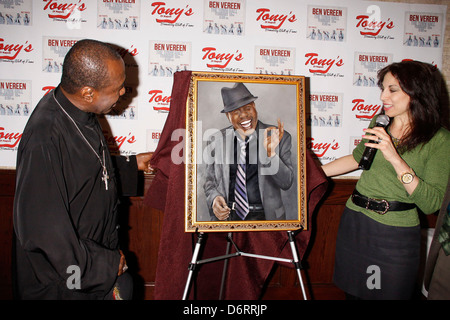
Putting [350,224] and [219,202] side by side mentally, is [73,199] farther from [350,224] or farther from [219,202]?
[350,224]

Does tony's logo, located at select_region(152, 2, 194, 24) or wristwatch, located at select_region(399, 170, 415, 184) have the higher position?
tony's logo, located at select_region(152, 2, 194, 24)

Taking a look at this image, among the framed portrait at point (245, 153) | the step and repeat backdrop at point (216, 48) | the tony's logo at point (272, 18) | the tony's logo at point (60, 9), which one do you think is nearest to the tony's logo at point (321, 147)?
the step and repeat backdrop at point (216, 48)

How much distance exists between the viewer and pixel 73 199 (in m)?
1.46

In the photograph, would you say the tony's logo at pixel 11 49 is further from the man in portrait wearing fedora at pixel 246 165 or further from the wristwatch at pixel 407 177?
the wristwatch at pixel 407 177

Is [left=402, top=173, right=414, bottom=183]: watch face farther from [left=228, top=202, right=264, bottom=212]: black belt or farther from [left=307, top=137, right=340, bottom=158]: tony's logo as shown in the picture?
[left=307, top=137, right=340, bottom=158]: tony's logo

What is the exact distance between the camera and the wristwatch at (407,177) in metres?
1.62

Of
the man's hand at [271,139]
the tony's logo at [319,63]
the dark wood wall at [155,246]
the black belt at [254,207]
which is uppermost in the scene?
the tony's logo at [319,63]

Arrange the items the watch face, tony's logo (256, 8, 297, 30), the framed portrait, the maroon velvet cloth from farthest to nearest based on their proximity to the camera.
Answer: tony's logo (256, 8, 297, 30), the maroon velvet cloth, the framed portrait, the watch face

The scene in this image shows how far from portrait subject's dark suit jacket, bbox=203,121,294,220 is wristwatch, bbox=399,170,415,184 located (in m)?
0.58

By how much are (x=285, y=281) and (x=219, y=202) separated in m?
1.42

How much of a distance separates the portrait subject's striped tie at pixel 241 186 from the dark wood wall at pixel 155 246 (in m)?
1.05

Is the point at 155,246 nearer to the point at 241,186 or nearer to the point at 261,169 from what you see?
the point at 241,186

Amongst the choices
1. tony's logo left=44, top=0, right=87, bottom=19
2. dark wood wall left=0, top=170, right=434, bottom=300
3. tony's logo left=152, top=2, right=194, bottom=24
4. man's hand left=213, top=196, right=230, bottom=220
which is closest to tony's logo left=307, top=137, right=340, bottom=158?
dark wood wall left=0, top=170, right=434, bottom=300

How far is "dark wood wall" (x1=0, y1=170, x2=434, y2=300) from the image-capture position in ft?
8.29
